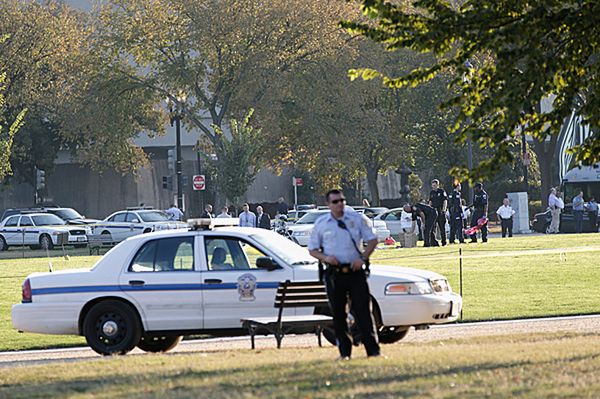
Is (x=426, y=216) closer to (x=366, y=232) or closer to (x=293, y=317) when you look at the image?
(x=293, y=317)

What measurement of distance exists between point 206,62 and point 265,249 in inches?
1788

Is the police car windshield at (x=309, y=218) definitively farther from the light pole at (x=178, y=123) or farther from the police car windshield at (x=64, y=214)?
the police car windshield at (x=64, y=214)

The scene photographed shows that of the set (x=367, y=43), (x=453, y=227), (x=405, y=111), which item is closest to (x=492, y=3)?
(x=453, y=227)

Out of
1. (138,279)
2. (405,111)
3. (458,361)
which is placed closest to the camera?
(458,361)

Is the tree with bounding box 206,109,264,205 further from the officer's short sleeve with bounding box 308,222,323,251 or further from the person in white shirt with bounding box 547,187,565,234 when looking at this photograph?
the officer's short sleeve with bounding box 308,222,323,251

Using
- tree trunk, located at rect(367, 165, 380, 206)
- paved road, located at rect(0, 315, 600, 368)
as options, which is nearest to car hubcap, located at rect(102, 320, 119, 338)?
paved road, located at rect(0, 315, 600, 368)

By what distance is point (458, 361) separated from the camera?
39.4 ft

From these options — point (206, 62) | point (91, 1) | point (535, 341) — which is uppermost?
point (91, 1)

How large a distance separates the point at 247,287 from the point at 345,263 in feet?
12.0

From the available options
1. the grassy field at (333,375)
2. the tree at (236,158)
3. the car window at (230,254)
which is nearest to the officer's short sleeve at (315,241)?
the grassy field at (333,375)

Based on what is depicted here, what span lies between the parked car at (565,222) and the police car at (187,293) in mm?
35548

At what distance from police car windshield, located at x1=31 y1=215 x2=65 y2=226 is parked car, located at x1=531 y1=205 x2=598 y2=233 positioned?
60.4 feet

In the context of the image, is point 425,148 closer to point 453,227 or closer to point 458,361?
point 453,227

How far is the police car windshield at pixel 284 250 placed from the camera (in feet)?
53.5
